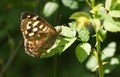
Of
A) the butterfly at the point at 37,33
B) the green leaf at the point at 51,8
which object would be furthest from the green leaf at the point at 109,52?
the green leaf at the point at 51,8

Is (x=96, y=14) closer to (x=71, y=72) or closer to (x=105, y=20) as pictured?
(x=105, y=20)

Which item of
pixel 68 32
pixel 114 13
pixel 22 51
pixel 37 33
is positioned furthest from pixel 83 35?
pixel 22 51

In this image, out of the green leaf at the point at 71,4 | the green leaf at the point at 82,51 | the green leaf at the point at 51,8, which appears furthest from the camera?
the green leaf at the point at 51,8

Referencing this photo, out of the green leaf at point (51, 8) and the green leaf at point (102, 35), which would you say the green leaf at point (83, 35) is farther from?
the green leaf at point (51, 8)

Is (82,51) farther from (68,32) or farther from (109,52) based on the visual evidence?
(109,52)

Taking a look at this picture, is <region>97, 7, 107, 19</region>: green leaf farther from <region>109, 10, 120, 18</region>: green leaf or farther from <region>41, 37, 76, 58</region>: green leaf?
<region>41, 37, 76, 58</region>: green leaf

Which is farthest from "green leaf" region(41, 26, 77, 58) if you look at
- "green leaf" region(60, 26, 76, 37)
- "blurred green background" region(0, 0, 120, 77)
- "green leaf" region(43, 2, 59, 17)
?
"blurred green background" region(0, 0, 120, 77)
